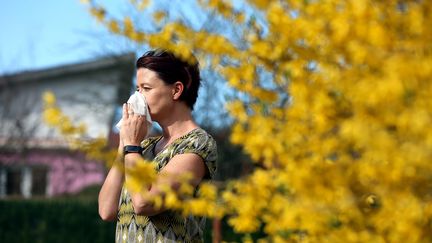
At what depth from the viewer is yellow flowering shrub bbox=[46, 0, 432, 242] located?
204 cm

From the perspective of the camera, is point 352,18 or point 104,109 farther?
point 104,109

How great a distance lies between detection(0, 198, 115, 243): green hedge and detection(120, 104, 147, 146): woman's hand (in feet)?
36.4

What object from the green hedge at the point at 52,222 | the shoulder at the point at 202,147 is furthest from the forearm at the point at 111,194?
the green hedge at the point at 52,222

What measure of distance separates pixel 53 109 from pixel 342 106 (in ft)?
2.71

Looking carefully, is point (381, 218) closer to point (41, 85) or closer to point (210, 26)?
point (210, 26)

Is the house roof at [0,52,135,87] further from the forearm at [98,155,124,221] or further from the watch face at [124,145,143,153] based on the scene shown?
the watch face at [124,145,143,153]

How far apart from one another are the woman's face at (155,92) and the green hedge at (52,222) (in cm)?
1102

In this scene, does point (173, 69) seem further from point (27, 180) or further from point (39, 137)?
point (27, 180)

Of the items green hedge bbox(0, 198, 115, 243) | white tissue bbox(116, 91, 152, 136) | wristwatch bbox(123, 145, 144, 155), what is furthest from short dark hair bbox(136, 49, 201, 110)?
green hedge bbox(0, 198, 115, 243)

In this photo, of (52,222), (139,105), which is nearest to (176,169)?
(139,105)

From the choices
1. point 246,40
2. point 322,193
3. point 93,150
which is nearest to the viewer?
point 322,193

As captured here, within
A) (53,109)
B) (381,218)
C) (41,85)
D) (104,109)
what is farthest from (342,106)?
(41,85)

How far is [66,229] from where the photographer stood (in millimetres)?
14953

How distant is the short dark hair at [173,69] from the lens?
3734 mm
